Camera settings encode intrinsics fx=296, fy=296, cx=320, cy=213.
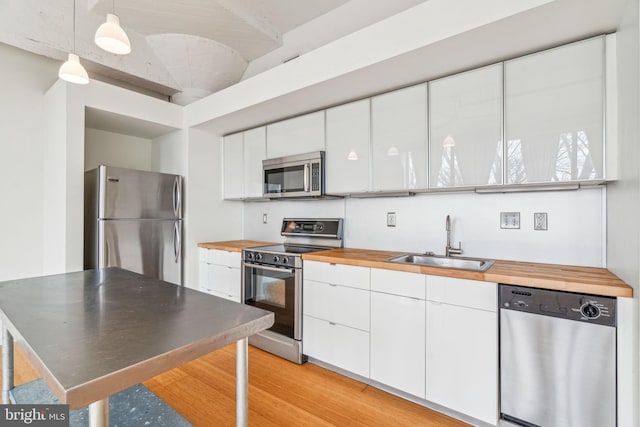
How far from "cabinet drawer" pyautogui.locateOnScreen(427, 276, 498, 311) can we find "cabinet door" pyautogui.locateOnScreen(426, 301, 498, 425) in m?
0.03

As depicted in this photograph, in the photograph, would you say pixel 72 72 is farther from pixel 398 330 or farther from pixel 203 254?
pixel 398 330

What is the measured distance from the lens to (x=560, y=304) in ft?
4.82

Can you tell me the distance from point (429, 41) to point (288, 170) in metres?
1.69

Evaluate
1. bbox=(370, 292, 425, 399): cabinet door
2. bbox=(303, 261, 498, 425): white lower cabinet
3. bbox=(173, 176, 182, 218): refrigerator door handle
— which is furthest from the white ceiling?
bbox=(370, 292, 425, 399): cabinet door

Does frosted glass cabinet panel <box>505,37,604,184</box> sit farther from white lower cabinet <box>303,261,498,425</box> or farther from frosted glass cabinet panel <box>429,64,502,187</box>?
white lower cabinet <box>303,261,498,425</box>

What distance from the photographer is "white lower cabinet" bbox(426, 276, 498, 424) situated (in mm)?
1636

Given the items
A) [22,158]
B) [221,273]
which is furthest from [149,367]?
[22,158]

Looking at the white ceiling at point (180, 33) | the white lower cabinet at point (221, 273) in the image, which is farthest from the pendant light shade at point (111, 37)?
the white lower cabinet at point (221, 273)

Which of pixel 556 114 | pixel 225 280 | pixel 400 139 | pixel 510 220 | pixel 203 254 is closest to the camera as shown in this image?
pixel 556 114

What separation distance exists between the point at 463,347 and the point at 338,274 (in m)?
0.93

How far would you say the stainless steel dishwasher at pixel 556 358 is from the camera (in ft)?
4.54

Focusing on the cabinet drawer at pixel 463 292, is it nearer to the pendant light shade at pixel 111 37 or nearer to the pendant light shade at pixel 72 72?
the pendant light shade at pixel 111 37

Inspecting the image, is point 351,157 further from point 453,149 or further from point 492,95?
point 492,95

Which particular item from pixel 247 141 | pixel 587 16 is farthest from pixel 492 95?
pixel 247 141
